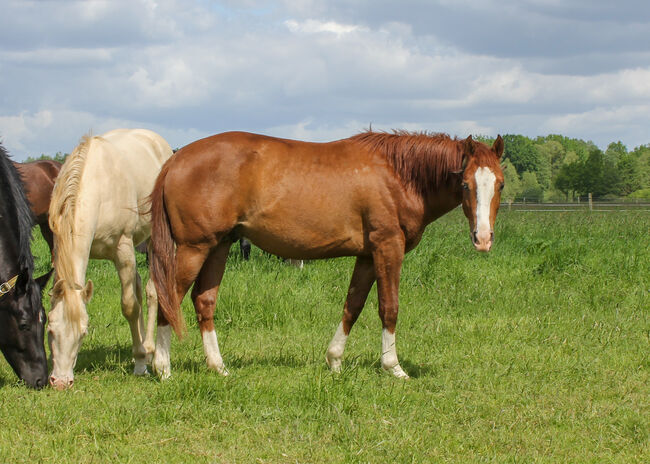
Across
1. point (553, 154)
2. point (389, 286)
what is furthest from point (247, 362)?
point (553, 154)

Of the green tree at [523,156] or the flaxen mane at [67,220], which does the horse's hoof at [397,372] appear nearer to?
the flaxen mane at [67,220]

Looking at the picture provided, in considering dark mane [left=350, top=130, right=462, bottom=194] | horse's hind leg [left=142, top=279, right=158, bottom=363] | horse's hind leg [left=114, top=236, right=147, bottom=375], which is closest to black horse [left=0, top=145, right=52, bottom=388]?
horse's hind leg [left=114, top=236, right=147, bottom=375]

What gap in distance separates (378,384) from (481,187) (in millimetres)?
1660

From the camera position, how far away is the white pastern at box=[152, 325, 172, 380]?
501cm

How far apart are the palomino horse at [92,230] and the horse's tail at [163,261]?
315 mm

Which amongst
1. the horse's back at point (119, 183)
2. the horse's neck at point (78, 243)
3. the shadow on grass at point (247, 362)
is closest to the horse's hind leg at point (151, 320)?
the shadow on grass at point (247, 362)

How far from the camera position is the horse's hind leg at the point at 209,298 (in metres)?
5.18

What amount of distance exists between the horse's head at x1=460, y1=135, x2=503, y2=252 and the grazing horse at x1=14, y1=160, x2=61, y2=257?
6.53m

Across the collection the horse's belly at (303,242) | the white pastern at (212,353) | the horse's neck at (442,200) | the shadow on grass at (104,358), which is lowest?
the shadow on grass at (104,358)

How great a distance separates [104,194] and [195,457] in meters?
2.59

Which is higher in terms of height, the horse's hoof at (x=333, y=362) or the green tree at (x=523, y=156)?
the green tree at (x=523, y=156)

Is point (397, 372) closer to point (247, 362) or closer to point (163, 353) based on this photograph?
point (247, 362)

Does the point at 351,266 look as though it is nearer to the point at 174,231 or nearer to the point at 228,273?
the point at 228,273

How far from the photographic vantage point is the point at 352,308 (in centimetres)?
548
